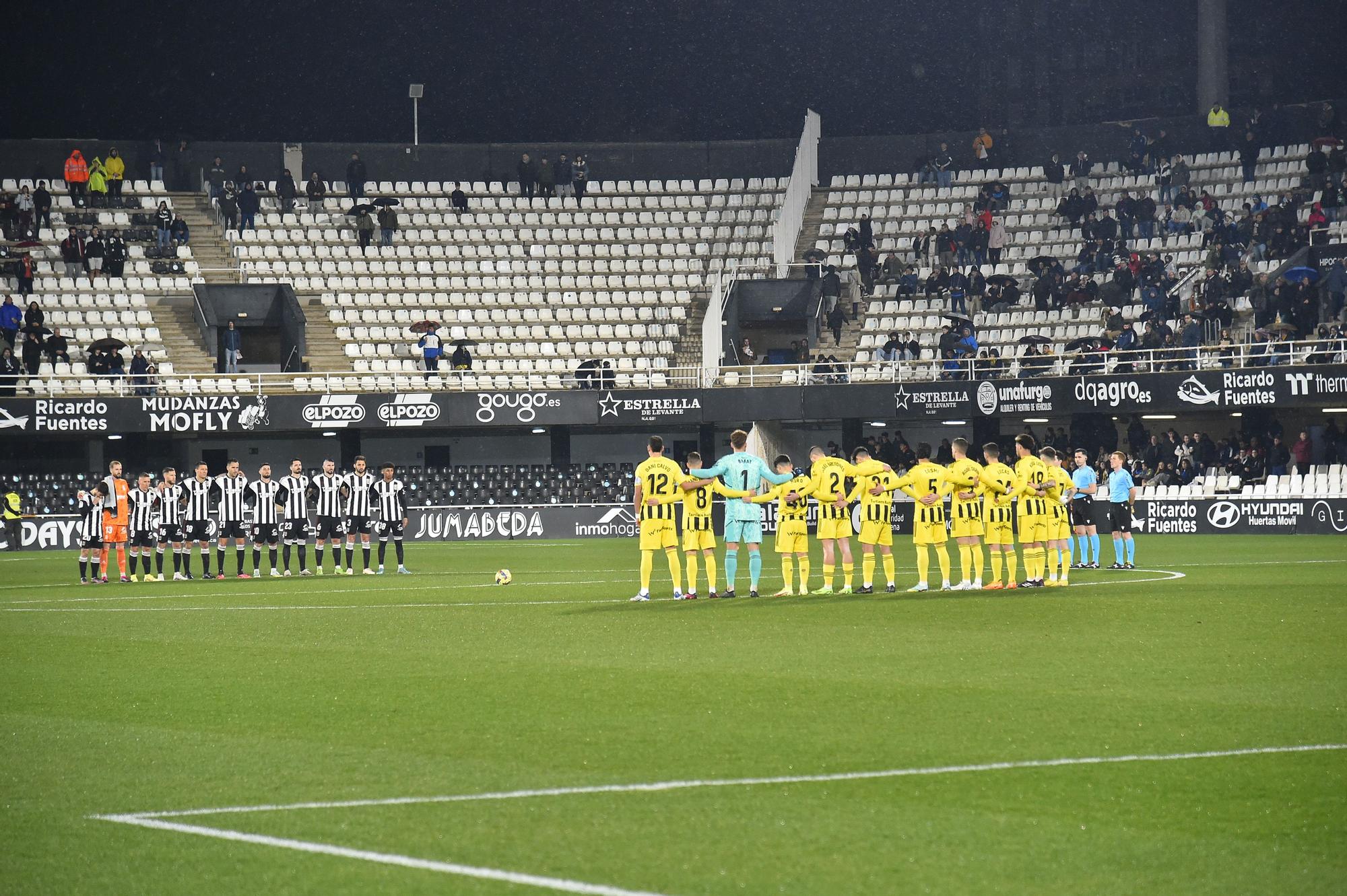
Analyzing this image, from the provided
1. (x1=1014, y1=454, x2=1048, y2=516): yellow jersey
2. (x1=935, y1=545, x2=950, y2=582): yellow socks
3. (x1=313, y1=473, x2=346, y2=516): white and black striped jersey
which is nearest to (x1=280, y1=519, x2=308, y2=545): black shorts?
(x1=313, y1=473, x2=346, y2=516): white and black striped jersey

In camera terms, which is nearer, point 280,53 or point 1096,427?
point 1096,427

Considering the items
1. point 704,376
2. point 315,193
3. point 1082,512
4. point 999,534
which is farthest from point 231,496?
point 315,193

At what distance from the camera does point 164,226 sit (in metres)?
45.9

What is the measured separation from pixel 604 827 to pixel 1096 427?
3658cm

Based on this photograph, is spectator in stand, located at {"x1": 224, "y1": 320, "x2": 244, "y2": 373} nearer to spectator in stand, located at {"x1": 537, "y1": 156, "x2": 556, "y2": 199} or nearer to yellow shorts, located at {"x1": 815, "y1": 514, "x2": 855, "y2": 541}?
spectator in stand, located at {"x1": 537, "y1": 156, "x2": 556, "y2": 199}

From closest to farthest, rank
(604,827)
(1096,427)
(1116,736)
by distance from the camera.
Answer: (604,827)
(1116,736)
(1096,427)

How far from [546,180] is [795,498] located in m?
32.1

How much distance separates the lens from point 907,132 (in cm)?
5356

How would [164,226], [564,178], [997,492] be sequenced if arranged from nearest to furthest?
[997,492], [164,226], [564,178]

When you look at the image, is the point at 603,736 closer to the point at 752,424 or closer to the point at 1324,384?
the point at 1324,384

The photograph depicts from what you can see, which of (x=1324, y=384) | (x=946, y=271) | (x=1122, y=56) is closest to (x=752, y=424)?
(x=946, y=271)

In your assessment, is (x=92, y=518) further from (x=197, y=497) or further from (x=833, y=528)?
(x=833, y=528)

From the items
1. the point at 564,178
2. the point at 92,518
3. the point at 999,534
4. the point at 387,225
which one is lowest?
the point at 999,534

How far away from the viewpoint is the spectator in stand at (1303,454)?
3606 cm
